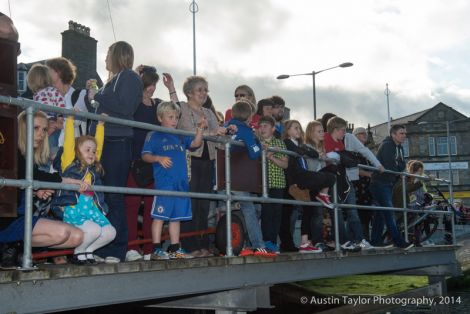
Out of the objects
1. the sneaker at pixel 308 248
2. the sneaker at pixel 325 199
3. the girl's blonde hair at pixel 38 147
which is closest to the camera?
the girl's blonde hair at pixel 38 147

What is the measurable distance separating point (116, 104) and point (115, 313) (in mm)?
6161

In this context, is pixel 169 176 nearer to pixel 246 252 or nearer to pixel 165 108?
pixel 165 108

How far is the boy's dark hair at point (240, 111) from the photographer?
6086 millimetres

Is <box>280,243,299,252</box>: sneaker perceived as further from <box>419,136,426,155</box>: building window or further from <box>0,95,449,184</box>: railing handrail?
<box>419,136,426,155</box>: building window

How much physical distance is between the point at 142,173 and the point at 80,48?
17.5m

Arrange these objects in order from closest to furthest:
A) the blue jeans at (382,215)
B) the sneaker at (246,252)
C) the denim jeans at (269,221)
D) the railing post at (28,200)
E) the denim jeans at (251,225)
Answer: the railing post at (28,200) < the sneaker at (246,252) < the denim jeans at (251,225) < the denim jeans at (269,221) < the blue jeans at (382,215)

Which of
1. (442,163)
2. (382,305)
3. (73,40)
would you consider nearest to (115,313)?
→ (382,305)

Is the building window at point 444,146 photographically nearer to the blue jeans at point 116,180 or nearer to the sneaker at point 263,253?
the sneaker at point 263,253

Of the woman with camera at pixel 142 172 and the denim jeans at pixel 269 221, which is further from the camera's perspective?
the denim jeans at pixel 269 221

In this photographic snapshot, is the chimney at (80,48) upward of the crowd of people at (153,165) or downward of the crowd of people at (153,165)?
upward

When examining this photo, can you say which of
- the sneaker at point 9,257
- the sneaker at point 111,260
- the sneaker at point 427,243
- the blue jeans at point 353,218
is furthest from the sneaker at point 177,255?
the sneaker at point 427,243

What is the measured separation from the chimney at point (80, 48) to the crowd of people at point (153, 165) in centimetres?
1499

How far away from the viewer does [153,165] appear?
5254 mm

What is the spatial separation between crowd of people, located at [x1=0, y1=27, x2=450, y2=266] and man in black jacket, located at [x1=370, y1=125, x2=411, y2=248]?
0.51 metres
